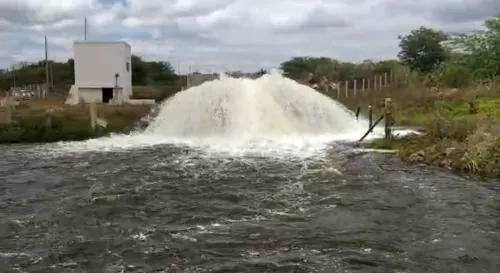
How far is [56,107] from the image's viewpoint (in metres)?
31.6

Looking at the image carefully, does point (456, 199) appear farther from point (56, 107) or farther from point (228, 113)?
point (56, 107)

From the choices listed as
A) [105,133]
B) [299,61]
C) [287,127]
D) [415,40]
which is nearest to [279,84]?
[287,127]

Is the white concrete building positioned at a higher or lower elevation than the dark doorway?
higher

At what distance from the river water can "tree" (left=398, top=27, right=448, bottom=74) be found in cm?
4161

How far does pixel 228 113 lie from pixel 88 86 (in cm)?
1808

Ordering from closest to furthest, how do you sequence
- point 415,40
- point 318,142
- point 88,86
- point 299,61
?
point 318,142 → point 88,86 → point 415,40 → point 299,61

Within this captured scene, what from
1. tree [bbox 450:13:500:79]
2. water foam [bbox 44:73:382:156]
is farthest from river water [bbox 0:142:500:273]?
tree [bbox 450:13:500:79]

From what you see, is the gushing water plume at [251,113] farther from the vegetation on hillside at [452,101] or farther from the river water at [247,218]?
the river water at [247,218]

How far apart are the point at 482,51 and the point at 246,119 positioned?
2657cm

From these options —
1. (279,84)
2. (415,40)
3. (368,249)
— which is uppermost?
(415,40)

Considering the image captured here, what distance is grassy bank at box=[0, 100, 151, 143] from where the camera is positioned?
28.3 m

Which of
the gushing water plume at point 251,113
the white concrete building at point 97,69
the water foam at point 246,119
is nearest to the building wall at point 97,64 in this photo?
the white concrete building at point 97,69

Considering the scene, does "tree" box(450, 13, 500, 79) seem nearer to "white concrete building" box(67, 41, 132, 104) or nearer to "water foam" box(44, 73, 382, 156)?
"water foam" box(44, 73, 382, 156)

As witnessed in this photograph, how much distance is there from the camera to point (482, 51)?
151 ft
